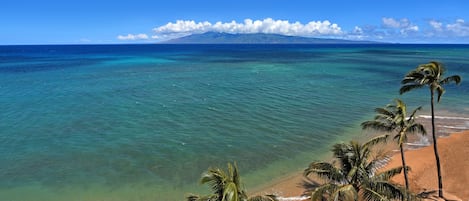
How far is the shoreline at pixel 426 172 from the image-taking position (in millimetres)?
23375

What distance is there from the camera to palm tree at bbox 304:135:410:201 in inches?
549

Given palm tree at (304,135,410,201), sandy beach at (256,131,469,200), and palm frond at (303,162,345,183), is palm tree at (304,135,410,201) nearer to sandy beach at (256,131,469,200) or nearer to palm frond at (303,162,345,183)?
palm frond at (303,162,345,183)

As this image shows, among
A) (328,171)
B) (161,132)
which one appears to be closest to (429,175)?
(328,171)

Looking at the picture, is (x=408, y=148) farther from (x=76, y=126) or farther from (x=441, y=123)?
(x=76, y=126)

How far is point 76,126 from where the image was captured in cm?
3816

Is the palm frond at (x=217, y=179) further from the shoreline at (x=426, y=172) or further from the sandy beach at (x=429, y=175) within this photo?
the sandy beach at (x=429, y=175)

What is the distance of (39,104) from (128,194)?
3283cm

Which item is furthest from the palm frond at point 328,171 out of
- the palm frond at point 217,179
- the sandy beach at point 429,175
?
the sandy beach at point 429,175

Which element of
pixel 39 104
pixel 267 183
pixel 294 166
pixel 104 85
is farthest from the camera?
pixel 104 85

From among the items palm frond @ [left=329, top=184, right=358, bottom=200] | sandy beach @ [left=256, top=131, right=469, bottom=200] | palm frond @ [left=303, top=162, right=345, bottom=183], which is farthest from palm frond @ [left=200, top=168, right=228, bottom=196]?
sandy beach @ [left=256, top=131, right=469, bottom=200]

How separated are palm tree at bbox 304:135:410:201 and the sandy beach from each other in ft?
24.9

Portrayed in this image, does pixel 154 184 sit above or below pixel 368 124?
below

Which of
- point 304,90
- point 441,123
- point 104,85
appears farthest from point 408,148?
point 104,85

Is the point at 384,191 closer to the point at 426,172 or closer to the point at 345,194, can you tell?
the point at 345,194
